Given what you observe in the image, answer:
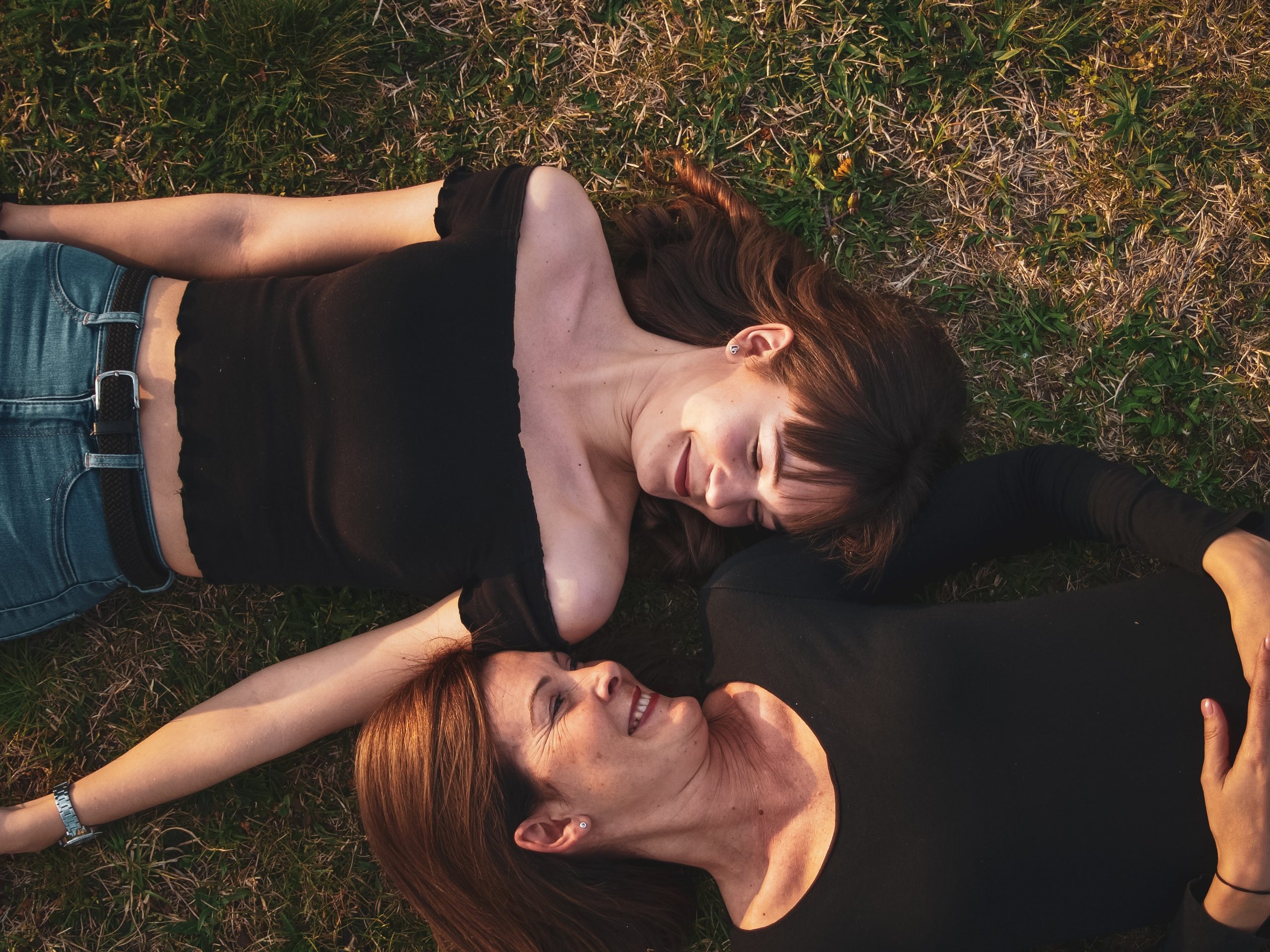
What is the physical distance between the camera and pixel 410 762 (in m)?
2.87

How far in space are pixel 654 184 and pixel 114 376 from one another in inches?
91.0

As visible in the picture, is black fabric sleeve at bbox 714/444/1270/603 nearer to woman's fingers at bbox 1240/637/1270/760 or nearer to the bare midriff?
woman's fingers at bbox 1240/637/1270/760

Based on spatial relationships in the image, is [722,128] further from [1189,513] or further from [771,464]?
[1189,513]

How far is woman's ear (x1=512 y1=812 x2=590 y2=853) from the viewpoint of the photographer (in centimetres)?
284

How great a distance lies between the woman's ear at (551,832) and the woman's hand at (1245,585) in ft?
7.19

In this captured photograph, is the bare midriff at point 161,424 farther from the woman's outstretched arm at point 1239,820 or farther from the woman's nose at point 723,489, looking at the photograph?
the woman's outstretched arm at point 1239,820

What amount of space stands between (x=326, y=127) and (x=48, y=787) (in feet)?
10.3

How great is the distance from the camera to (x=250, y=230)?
3.28m

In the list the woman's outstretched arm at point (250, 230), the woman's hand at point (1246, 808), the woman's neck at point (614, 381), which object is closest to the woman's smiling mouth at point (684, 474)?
the woman's neck at point (614, 381)

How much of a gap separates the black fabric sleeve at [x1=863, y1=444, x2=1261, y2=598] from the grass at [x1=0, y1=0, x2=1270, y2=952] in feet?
1.89

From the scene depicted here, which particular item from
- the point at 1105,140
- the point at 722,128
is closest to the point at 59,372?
the point at 722,128

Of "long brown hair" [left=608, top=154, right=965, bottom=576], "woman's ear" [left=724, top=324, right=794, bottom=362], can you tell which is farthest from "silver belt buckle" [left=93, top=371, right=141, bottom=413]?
"woman's ear" [left=724, top=324, right=794, bottom=362]

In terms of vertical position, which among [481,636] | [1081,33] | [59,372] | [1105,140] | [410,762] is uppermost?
[1081,33]

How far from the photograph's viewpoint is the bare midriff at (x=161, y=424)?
3.03 m
